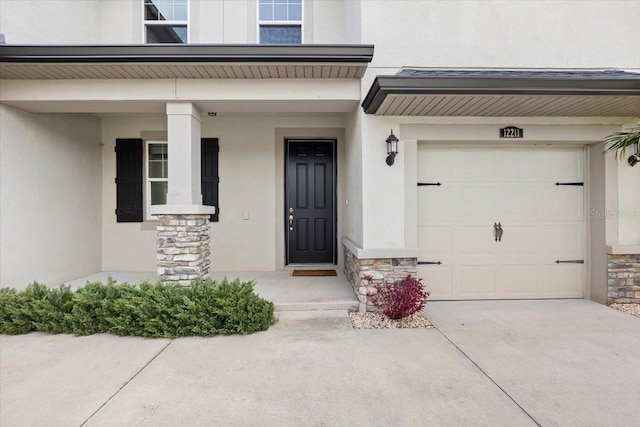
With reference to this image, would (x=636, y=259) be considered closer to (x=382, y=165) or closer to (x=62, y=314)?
(x=382, y=165)

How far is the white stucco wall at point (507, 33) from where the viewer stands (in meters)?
4.62

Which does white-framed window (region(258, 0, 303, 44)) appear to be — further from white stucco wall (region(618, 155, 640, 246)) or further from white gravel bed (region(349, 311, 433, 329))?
white stucco wall (region(618, 155, 640, 246))

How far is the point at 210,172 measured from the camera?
21.6 ft

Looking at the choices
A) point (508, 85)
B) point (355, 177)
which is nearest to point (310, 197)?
point (355, 177)

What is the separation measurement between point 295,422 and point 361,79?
13.7 ft

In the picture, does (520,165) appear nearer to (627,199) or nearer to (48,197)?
(627,199)

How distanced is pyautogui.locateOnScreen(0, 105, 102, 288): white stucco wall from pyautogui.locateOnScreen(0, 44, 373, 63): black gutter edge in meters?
1.32

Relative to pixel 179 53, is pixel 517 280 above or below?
below

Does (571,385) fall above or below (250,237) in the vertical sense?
below

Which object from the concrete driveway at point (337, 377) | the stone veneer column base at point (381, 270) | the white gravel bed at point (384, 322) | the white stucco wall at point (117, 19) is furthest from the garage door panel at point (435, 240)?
the white stucco wall at point (117, 19)

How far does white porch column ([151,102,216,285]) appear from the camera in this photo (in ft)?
15.2

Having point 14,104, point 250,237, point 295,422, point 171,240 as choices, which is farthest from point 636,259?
point 14,104

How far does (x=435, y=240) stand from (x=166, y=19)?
21.5 feet

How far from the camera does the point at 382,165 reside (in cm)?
460
